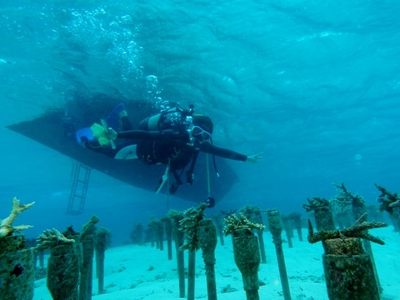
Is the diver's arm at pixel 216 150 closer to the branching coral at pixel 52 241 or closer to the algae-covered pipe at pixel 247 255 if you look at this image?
the algae-covered pipe at pixel 247 255

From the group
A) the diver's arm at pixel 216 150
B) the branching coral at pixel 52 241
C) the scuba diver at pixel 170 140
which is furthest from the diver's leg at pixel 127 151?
the branching coral at pixel 52 241

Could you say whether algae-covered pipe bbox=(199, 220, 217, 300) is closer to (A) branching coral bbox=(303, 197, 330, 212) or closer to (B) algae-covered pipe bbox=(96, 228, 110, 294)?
(A) branching coral bbox=(303, 197, 330, 212)

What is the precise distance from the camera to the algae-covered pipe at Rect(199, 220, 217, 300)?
13.6 feet

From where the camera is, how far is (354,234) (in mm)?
2064

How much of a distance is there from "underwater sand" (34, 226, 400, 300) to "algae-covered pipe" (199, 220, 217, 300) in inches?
67.2

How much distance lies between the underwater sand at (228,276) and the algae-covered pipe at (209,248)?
1.71 meters

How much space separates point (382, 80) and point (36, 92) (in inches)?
975

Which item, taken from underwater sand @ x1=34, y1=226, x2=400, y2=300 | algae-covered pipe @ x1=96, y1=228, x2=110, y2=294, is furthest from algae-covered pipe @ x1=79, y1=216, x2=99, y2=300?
algae-covered pipe @ x1=96, y1=228, x2=110, y2=294

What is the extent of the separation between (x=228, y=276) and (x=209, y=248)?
491 centimetres

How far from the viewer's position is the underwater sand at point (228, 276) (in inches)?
240

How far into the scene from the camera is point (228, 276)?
827cm

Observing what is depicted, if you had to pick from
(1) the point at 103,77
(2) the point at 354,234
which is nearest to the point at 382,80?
(1) the point at 103,77

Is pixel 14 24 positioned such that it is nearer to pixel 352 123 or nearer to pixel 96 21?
pixel 96 21

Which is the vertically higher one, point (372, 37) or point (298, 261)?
point (372, 37)
